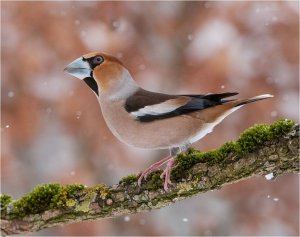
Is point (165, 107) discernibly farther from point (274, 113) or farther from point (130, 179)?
point (274, 113)

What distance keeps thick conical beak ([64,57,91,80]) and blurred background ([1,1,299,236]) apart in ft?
12.5

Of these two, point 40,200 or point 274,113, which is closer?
point 40,200

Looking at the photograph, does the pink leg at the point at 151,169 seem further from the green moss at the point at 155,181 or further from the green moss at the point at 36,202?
the green moss at the point at 36,202

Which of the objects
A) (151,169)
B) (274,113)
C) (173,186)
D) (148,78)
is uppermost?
(148,78)

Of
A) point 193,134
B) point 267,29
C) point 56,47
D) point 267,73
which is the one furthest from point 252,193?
point 193,134

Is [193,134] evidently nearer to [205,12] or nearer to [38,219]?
[38,219]

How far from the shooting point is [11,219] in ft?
9.02

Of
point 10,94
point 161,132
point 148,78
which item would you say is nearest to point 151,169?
point 161,132

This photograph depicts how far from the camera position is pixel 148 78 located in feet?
24.0

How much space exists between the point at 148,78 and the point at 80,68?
4.35m

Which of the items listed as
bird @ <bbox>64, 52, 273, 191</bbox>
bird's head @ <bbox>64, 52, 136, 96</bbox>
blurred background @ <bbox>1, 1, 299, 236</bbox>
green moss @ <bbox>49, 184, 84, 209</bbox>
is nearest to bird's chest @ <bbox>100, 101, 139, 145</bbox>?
bird @ <bbox>64, 52, 273, 191</bbox>

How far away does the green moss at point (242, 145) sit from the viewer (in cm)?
249

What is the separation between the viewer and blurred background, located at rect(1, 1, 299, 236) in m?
7.02

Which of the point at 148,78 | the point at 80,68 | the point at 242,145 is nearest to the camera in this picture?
the point at 242,145
